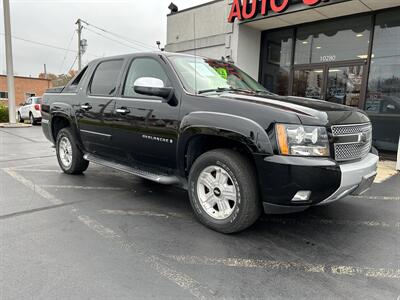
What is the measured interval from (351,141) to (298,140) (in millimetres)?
723

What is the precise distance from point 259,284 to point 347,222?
1.86 metres

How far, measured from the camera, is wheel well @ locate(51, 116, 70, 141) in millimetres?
5930

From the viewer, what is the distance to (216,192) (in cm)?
349

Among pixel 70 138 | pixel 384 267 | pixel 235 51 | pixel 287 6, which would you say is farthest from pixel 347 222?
pixel 235 51

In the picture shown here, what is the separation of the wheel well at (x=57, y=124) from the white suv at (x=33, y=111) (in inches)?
483

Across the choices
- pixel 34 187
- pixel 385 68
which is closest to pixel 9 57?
pixel 34 187

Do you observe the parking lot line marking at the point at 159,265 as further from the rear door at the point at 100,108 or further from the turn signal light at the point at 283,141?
the turn signal light at the point at 283,141

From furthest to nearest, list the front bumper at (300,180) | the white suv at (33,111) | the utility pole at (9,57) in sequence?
1. the white suv at (33,111)
2. the utility pole at (9,57)
3. the front bumper at (300,180)

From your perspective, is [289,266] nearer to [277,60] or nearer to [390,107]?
[390,107]

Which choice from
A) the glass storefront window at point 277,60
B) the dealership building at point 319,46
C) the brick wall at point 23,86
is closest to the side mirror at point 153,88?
the dealership building at point 319,46

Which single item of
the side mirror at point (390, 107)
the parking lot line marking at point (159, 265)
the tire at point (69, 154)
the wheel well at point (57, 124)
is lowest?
the parking lot line marking at point (159, 265)

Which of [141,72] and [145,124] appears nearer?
[145,124]

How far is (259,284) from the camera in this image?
2.58 meters

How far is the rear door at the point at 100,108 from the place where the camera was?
467 centimetres
